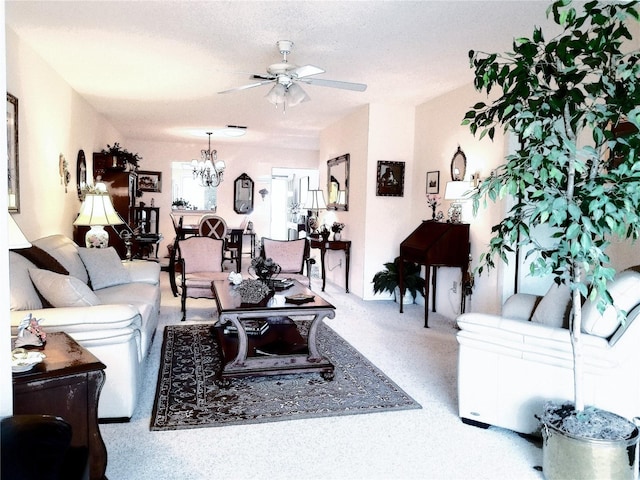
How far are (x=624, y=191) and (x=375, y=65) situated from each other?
10.0ft

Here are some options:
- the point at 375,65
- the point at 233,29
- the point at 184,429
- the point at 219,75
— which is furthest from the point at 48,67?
the point at 184,429

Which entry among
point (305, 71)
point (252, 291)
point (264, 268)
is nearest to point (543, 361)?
point (252, 291)

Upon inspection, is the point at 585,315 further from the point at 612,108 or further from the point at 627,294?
the point at 612,108

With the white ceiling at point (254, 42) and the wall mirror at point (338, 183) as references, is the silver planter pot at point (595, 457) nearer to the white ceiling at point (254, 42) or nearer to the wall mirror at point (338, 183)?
the white ceiling at point (254, 42)

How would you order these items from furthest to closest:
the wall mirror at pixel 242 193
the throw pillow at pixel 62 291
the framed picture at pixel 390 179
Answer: the wall mirror at pixel 242 193
the framed picture at pixel 390 179
the throw pillow at pixel 62 291

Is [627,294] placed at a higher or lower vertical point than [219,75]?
lower

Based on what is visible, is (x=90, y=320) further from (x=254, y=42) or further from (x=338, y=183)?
(x=338, y=183)

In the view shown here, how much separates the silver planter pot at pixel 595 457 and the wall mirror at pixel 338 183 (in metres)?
5.16

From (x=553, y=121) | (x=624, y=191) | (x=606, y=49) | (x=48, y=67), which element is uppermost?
(x=48, y=67)

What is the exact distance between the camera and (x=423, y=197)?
19.5 ft

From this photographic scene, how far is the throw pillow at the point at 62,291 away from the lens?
271cm

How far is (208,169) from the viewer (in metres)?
9.59

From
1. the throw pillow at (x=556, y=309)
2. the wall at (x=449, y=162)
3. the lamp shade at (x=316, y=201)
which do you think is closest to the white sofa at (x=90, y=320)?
the throw pillow at (x=556, y=309)

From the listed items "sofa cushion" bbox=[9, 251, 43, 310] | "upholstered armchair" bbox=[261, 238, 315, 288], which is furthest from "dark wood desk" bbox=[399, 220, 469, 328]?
"sofa cushion" bbox=[9, 251, 43, 310]
